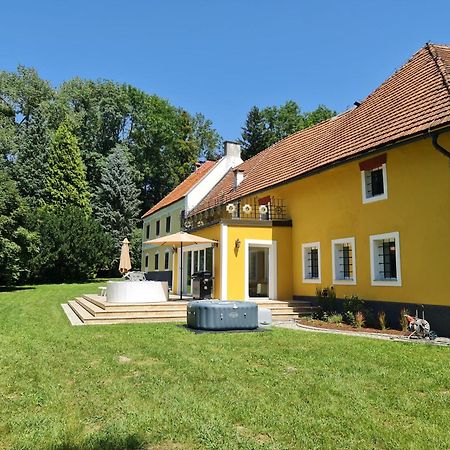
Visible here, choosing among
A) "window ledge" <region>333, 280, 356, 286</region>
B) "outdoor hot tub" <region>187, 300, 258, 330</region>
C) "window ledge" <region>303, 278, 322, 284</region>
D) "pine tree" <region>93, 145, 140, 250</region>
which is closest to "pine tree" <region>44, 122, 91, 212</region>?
"pine tree" <region>93, 145, 140, 250</region>

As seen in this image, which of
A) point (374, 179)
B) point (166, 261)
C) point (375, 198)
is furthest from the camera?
point (166, 261)

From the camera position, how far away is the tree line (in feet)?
103

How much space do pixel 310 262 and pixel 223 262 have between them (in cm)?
324

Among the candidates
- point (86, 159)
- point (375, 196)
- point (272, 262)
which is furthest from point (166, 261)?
point (86, 159)

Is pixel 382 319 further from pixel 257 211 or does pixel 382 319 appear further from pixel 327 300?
pixel 257 211

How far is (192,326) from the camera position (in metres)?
10.5

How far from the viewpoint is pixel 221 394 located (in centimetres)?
499

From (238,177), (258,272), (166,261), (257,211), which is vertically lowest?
(258,272)

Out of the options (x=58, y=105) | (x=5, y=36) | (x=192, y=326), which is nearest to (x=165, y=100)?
(x=58, y=105)

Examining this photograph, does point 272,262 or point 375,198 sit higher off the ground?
point 375,198

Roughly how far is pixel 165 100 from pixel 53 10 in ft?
149

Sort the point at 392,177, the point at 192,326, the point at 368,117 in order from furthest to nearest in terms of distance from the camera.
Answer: the point at 368,117
the point at 392,177
the point at 192,326

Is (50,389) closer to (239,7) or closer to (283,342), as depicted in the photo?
(283,342)

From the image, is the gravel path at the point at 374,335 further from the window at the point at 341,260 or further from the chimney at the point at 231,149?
the chimney at the point at 231,149
